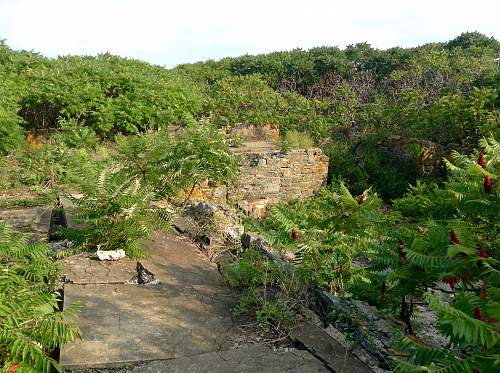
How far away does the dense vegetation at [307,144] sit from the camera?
2928mm

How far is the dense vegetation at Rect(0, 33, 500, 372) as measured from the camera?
2928mm

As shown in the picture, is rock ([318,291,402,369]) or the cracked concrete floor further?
rock ([318,291,402,369])

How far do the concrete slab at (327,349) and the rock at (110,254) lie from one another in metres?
1.98

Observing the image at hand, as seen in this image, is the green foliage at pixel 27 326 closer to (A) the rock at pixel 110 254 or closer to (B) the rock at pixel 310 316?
(A) the rock at pixel 110 254

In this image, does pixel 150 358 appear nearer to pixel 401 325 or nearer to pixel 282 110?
pixel 401 325

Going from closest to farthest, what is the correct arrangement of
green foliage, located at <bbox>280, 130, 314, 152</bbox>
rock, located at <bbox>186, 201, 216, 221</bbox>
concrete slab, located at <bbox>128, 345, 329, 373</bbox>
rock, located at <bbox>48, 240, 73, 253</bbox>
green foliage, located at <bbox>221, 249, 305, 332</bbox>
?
concrete slab, located at <bbox>128, 345, 329, 373</bbox>, green foliage, located at <bbox>221, 249, 305, 332</bbox>, rock, located at <bbox>48, 240, 73, 253</bbox>, rock, located at <bbox>186, 201, 216, 221</bbox>, green foliage, located at <bbox>280, 130, 314, 152</bbox>

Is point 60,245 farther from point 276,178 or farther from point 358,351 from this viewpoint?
point 276,178

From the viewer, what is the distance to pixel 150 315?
3.84 metres

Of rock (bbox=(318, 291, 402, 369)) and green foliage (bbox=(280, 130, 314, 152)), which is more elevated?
green foliage (bbox=(280, 130, 314, 152))

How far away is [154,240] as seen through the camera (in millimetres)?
5684

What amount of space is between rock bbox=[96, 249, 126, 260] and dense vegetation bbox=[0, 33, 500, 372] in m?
0.09

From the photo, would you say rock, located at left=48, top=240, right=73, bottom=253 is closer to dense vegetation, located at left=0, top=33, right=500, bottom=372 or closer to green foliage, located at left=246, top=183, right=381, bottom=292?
dense vegetation, located at left=0, top=33, right=500, bottom=372

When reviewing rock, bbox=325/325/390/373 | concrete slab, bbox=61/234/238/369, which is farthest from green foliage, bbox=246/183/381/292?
concrete slab, bbox=61/234/238/369

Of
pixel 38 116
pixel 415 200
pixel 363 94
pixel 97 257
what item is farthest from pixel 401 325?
pixel 363 94
